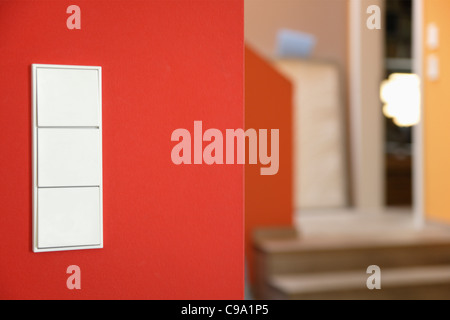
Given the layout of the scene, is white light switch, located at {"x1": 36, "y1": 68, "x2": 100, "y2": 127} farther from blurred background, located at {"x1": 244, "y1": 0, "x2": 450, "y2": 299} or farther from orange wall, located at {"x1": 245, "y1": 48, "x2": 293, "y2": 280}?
orange wall, located at {"x1": 245, "y1": 48, "x2": 293, "y2": 280}

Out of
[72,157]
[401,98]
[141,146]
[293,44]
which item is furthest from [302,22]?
[72,157]

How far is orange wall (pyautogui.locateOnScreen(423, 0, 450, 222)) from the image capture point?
15.1 ft

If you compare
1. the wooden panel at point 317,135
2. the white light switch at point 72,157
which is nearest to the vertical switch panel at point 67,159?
the white light switch at point 72,157

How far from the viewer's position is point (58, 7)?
1977mm

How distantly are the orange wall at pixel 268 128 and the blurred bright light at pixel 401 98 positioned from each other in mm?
2027

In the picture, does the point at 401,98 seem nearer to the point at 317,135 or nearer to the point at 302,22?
the point at 317,135

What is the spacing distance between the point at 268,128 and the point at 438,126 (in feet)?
4.82

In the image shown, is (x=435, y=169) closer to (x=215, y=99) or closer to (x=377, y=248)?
(x=377, y=248)

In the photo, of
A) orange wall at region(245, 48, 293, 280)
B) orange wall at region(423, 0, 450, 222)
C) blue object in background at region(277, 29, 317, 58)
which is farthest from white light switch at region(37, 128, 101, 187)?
blue object in background at region(277, 29, 317, 58)

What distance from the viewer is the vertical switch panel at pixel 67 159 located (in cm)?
198

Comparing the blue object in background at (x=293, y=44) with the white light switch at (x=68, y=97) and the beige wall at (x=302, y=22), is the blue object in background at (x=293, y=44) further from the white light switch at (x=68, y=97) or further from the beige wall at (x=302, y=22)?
the white light switch at (x=68, y=97)

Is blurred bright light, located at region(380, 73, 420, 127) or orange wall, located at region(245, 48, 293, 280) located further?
blurred bright light, located at region(380, 73, 420, 127)

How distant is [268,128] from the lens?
4.11 metres

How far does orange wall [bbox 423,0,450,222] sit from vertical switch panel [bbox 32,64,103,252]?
3311 millimetres
